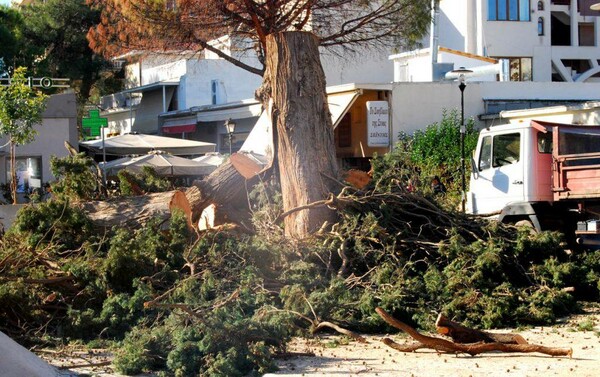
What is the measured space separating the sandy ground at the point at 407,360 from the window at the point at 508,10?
3370 cm

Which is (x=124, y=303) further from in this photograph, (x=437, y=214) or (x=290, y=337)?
(x=437, y=214)

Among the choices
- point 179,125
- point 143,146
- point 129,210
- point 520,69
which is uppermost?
point 520,69

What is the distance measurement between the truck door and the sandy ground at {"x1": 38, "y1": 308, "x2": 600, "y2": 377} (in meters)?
5.44

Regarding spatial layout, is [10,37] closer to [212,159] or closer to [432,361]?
[212,159]

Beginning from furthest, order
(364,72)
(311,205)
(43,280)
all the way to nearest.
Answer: (364,72), (311,205), (43,280)

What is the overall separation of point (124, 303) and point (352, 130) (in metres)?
19.7

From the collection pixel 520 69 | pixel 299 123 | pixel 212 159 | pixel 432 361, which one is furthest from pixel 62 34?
pixel 432 361

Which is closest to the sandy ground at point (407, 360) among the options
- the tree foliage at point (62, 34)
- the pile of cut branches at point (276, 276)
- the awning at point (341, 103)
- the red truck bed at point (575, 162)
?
the pile of cut branches at point (276, 276)

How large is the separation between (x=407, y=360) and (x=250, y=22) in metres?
13.3

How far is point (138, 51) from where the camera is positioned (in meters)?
21.8

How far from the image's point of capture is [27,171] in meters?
31.5

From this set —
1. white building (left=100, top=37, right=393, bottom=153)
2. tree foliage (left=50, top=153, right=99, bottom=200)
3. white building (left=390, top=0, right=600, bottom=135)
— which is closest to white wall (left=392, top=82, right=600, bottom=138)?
white building (left=390, top=0, right=600, bottom=135)

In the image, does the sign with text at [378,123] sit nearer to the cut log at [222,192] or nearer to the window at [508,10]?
the cut log at [222,192]

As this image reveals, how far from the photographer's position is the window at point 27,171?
30969 millimetres
